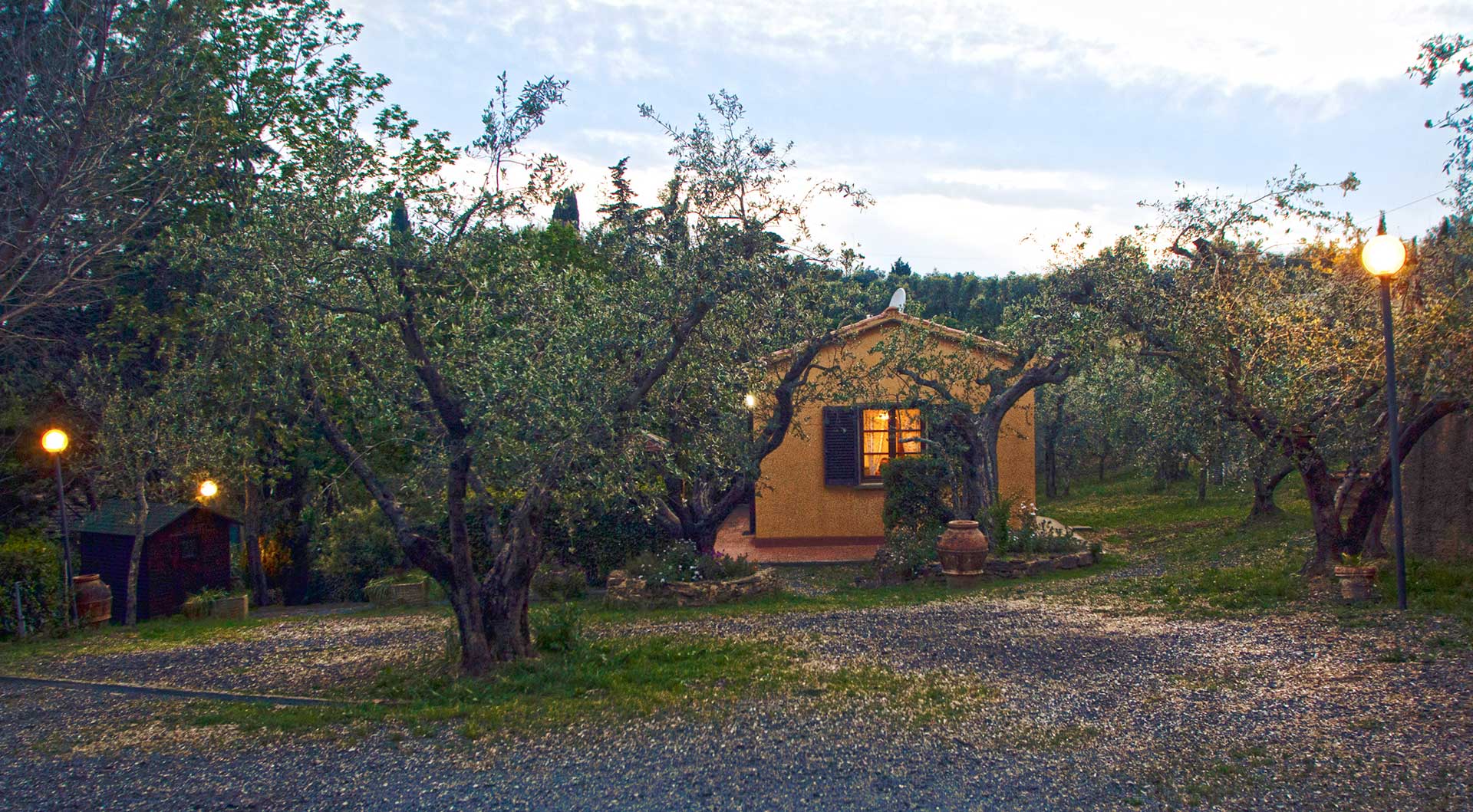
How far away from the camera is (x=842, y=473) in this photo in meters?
17.6

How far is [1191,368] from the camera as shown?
10.4m

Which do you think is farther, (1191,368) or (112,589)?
(112,589)

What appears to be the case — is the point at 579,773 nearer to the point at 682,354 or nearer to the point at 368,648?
the point at 682,354

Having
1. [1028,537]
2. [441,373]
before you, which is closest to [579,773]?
[441,373]

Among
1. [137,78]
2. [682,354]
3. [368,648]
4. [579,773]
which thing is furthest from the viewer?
[137,78]

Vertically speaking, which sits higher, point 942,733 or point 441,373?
point 441,373

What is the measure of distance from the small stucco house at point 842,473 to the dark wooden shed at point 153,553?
29.1 ft

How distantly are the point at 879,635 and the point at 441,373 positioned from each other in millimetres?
4404

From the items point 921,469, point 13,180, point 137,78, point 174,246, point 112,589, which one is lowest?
point 112,589

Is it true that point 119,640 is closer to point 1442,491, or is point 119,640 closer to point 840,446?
point 840,446

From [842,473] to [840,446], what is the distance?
0.49m

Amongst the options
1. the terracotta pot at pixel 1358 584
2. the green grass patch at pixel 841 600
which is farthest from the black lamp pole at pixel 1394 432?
the green grass patch at pixel 841 600

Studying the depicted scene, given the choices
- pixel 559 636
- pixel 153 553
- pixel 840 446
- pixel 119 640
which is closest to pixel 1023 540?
pixel 840 446

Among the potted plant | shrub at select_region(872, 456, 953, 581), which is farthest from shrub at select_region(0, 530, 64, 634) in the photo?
the potted plant
